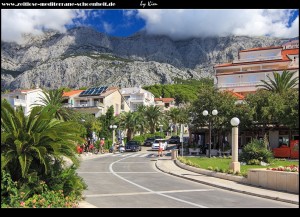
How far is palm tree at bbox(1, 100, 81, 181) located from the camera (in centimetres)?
998

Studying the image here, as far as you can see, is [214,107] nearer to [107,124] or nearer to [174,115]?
[107,124]

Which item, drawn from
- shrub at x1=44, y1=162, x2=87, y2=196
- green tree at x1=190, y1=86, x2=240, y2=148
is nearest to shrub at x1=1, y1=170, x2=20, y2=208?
shrub at x1=44, y1=162, x2=87, y2=196

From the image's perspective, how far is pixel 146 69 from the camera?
158375 millimetres

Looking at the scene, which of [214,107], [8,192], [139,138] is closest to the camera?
[8,192]

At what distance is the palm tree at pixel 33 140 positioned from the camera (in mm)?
9984

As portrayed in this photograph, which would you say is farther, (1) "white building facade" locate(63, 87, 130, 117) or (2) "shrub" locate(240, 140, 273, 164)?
(1) "white building facade" locate(63, 87, 130, 117)

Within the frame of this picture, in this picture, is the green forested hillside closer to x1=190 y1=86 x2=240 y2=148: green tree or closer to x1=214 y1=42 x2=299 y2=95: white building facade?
x1=214 y1=42 x2=299 y2=95: white building facade

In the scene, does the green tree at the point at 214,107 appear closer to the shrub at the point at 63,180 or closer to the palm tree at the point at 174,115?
the shrub at the point at 63,180

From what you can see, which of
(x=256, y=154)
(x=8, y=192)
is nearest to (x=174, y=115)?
(x=256, y=154)

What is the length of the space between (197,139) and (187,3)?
51.1 m

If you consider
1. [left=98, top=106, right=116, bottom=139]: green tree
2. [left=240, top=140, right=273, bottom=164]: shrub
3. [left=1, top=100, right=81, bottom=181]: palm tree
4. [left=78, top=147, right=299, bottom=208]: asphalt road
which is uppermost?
[left=98, top=106, right=116, bottom=139]: green tree

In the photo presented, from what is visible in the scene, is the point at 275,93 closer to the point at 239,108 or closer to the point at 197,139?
the point at 239,108

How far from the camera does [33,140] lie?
10.4 meters
